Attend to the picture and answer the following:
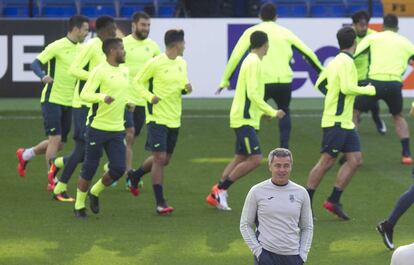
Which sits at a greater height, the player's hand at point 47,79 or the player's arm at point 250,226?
the player's hand at point 47,79

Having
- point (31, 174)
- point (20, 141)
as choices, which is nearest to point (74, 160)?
point (31, 174)

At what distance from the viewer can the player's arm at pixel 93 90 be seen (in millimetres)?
14008

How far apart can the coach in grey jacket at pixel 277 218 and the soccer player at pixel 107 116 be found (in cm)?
467

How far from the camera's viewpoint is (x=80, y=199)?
47.6 feet

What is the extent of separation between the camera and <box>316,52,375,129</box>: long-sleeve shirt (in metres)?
14.1

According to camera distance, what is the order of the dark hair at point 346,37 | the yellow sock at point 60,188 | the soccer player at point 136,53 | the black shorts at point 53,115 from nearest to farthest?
1. the dark hair at point 346,37
2. the yellow sock at point 60,188
3. the black shorts at point 53,115
4. the soccer player at point 136,53

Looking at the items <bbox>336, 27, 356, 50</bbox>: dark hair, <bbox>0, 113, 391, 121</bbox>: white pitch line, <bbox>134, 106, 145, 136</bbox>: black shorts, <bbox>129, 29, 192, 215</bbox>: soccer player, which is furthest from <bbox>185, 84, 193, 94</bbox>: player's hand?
<bbox>0, 113, 391, 121</bbox>: white pitch line

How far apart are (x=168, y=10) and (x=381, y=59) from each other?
10689 mm

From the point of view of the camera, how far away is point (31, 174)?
17859 millimetres

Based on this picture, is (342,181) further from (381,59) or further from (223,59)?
(223,59)

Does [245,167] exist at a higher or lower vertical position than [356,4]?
lower

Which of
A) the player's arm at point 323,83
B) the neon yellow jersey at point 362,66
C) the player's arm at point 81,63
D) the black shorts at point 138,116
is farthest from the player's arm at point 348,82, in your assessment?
the neon yellow jersey at point 362,66

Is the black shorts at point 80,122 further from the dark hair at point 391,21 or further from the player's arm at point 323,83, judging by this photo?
the dark hair at point 391,21

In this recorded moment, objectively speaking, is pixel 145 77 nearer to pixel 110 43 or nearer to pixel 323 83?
pixel 110 43
